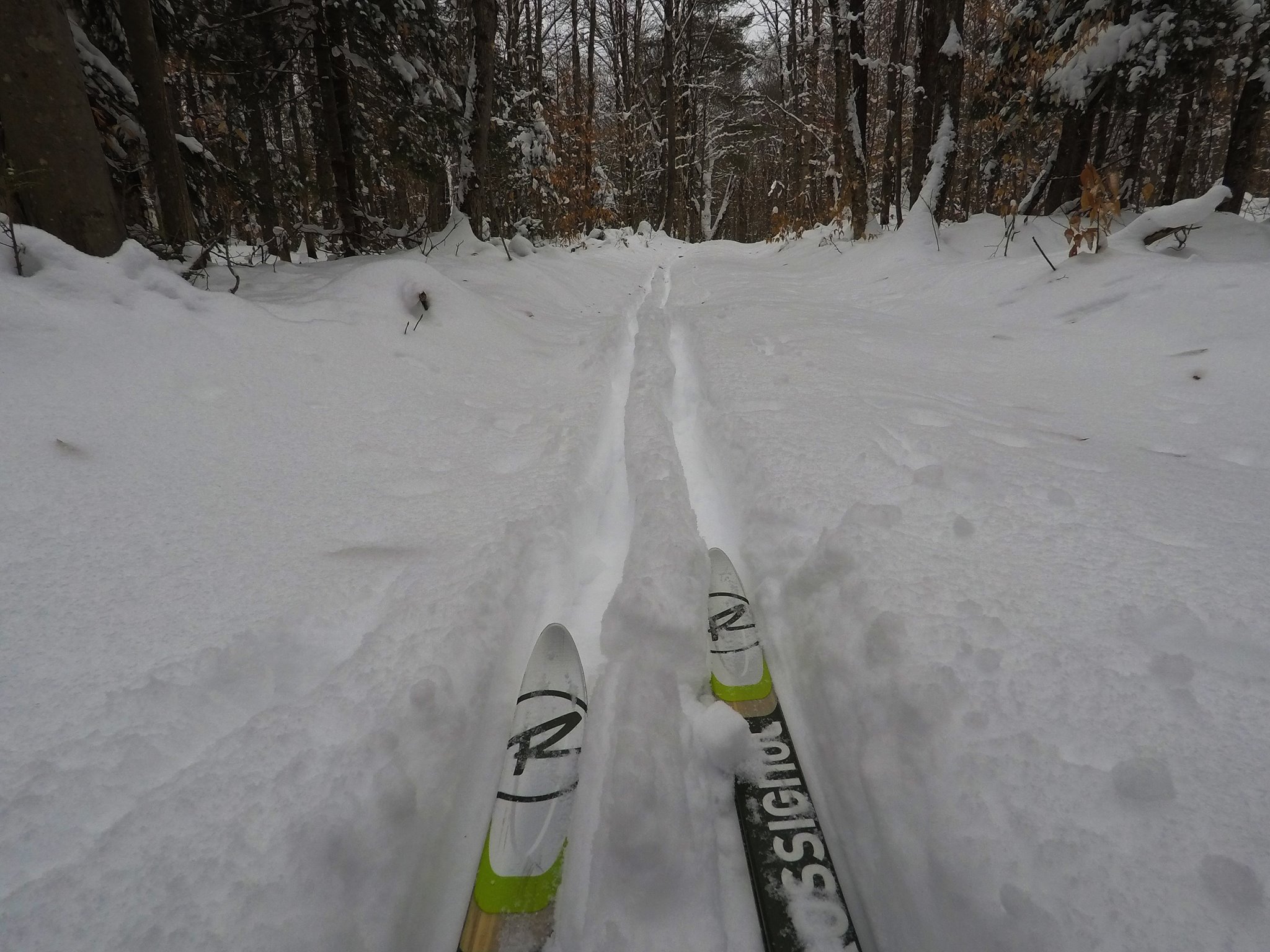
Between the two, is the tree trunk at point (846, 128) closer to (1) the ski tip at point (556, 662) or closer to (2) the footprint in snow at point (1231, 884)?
(1) the ski tip at point (556, 662)

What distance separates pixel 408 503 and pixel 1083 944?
1972 millimetres

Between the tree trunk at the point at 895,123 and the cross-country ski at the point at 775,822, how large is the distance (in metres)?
9.19

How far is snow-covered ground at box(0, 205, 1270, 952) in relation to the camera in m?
0.87

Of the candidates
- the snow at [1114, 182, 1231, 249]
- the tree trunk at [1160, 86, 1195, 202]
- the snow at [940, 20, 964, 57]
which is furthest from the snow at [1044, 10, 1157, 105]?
the tree trunk at [1160, 86, 1195, 202]

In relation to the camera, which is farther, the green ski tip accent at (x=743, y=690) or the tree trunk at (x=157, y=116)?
the tree trunk at (x=157, y=116)

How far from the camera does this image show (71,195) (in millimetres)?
2498

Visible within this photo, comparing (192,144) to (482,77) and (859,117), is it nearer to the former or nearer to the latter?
(482,77)

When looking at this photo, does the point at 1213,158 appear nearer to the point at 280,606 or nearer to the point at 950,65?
the point at 950,65

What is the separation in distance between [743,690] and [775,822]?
11.6 inches

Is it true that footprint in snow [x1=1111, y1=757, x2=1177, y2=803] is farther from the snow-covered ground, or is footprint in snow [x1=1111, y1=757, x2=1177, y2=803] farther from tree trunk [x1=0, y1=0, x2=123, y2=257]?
tree trunk [x1=0, y1=0, x2=123, y2=257]

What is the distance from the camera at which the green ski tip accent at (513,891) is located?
0.96m

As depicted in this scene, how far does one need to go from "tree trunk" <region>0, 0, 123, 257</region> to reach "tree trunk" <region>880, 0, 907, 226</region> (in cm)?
910

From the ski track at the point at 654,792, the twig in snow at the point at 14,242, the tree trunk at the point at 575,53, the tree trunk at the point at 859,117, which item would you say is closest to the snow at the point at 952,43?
the tree trunk at the point at 859,117

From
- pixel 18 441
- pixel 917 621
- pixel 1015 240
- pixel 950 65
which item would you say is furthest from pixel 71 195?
pixel 950 65
